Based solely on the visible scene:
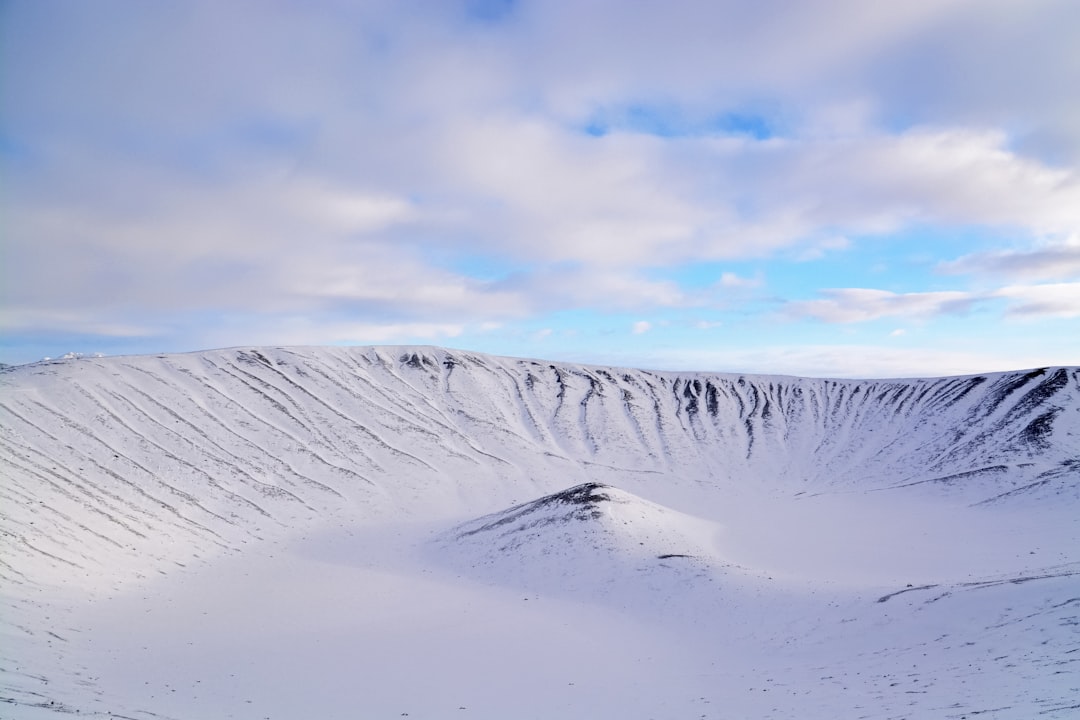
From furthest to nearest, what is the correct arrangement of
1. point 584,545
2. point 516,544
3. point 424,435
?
point 424,435 < point 516,544 < point 584,545

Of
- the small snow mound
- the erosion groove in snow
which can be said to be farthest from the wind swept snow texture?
the erosion groove in snow

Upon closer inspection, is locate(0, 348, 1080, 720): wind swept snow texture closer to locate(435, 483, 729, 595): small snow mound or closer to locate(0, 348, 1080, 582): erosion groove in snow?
locate(435, 483, 729, 595): small snow mound

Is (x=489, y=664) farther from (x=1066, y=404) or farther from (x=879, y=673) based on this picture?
(x=1066, y=404)

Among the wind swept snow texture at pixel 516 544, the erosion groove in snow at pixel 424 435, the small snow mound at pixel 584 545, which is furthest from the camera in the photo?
the erosion groove in snow at pixel 424 435

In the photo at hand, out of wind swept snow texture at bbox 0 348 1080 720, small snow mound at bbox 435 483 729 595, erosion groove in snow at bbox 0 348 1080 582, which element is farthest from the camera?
erosion groove in snow at bbox 0 348 1080 582

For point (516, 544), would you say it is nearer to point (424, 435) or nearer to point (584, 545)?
point (584, 545)

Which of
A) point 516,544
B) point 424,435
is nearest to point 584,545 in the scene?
point 516,544

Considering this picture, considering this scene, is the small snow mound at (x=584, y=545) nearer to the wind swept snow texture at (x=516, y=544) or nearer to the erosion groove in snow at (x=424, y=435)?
the wind swept snow texture at (x=516, y=544)

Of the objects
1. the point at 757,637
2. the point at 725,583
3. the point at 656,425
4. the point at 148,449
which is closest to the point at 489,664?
the point at 757,637

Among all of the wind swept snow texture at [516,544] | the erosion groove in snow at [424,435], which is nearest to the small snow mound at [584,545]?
the wind swept snow texture at [516,544]
